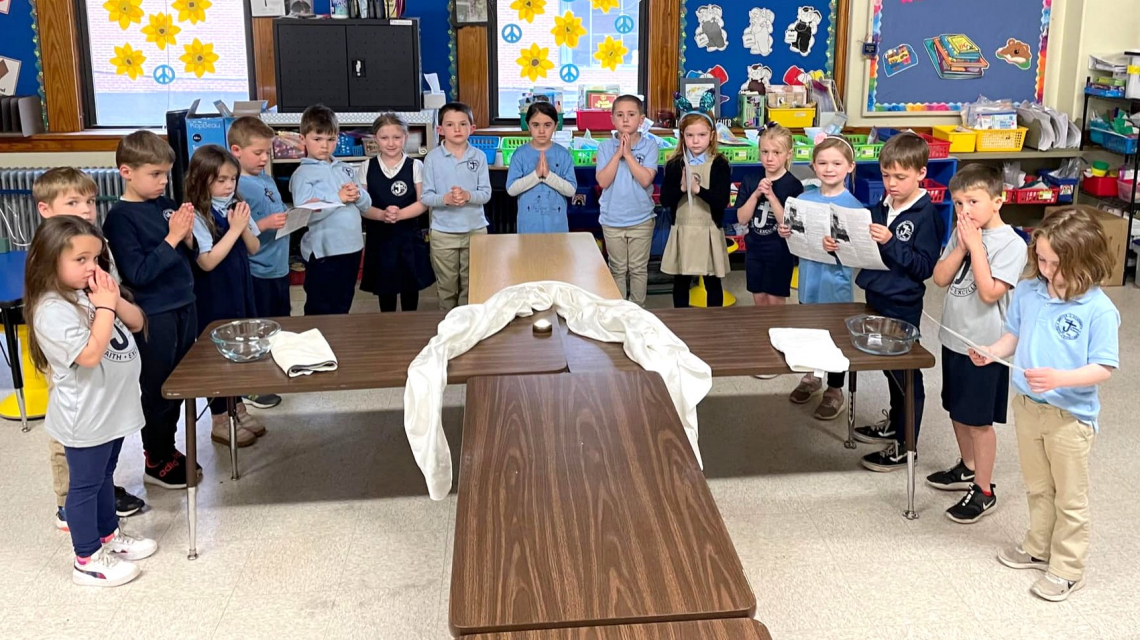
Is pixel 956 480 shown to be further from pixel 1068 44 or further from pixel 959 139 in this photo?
pixel 1068 44

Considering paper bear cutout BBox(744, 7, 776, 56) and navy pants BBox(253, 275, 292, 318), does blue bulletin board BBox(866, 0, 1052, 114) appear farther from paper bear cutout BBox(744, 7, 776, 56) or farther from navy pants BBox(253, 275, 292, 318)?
navy pants BBox(253, 275, 292, 318)

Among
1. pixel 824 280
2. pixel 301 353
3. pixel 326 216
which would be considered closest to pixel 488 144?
pixel 326 216

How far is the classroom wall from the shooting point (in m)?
6.51

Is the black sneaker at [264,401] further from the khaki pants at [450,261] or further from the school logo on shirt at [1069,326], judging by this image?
the school logo on shirt at [1069,326]

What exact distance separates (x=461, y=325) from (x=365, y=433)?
44.8 inches

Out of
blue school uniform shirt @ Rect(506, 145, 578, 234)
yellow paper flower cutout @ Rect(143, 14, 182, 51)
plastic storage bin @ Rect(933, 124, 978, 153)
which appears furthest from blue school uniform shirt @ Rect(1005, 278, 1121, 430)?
yellow paper flower cutout @ Rect(143, 14, 182, 51)

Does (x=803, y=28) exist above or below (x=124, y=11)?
below

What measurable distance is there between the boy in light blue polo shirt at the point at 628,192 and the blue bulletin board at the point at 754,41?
1762 millimetres

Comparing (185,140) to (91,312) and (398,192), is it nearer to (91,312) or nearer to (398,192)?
(398,192)

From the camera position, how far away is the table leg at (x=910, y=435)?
309 centimetres

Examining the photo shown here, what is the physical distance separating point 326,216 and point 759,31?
3365mm

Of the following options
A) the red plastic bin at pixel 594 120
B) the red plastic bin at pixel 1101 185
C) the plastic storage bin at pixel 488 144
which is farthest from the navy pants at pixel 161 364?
the red plastic bin at pixel 1101 185

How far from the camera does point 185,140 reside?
5.81 m

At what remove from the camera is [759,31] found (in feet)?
21.3
